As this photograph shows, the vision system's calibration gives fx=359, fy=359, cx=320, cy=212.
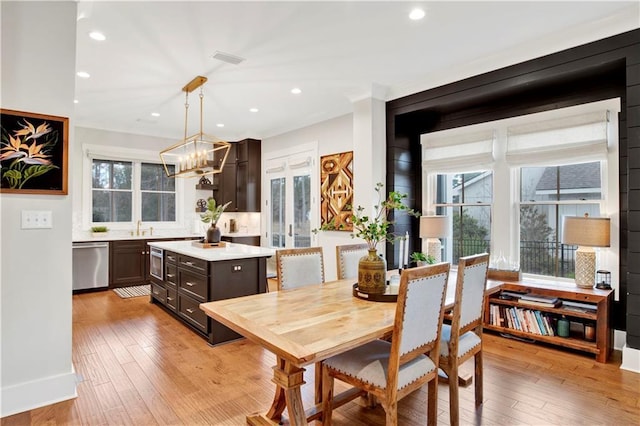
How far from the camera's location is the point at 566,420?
7.32 feet

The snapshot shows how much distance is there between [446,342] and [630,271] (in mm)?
1805

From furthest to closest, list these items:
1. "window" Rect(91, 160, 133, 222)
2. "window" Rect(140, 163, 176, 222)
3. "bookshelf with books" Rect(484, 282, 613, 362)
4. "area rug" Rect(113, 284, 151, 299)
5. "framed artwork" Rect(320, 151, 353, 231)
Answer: "window" Rect(140, 163, 176, 222) → "window" Rect(91, 160, 133, 222) → "area rug" Rect(113, 284, 151, 299) → "framed artwork" Rect(320, 151, 353, 231) → "bookshelf with books" Rect(484, 282, 613, 362)

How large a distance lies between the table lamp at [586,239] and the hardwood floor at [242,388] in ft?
2.36

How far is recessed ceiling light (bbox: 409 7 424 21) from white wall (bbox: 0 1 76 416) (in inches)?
96.0

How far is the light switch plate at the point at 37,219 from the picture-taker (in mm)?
2307

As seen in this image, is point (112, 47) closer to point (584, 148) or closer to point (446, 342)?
point (446, 342)

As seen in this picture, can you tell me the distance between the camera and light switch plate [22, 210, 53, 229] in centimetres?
231

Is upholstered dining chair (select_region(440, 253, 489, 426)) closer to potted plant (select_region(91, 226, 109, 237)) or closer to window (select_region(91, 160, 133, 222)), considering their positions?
potted plant (select_region(91, 226, 109, 237))

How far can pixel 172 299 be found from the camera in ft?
14.3

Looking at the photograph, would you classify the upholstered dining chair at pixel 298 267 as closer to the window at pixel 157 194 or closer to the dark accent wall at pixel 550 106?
the dark accent wall at pixel 550 106

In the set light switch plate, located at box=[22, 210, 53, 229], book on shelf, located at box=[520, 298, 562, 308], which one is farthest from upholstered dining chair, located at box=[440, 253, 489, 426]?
light switch plate, located at box=[22, 210, 53, 229]

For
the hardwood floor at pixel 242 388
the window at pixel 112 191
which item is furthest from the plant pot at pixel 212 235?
the window at pixel 112 191

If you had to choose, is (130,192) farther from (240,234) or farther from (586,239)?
(586,239)

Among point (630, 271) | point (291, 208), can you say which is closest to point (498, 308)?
point (630, 271)
